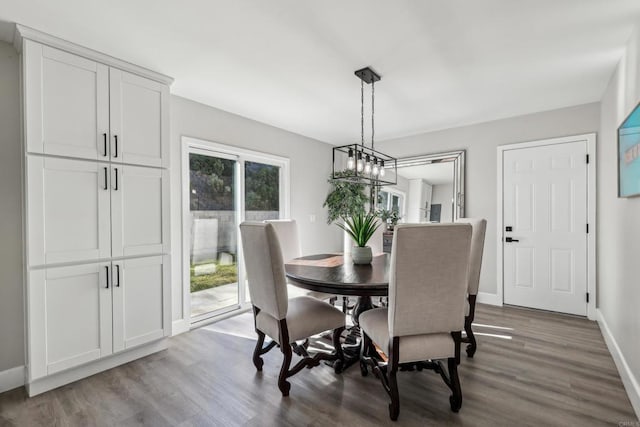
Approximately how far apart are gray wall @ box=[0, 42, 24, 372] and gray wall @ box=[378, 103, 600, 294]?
4.43 m

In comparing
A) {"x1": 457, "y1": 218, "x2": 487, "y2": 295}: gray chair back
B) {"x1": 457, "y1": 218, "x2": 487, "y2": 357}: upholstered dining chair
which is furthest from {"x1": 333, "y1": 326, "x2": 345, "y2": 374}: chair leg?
{"x1": 457, "y1": 218, "x2": 487, "y2": 295}: gray chair back

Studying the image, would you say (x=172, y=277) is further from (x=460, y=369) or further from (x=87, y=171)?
(x=460, y=369)

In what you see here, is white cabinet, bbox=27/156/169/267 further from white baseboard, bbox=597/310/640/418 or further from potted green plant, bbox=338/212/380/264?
white baseboard, bbox=597/310/640/418

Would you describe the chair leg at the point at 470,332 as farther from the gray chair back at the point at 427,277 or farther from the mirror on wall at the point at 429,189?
the mirror on wall at the point at 429,189

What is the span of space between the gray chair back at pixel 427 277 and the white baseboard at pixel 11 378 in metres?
2.60

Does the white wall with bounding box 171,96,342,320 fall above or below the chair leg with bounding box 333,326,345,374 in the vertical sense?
Result: above

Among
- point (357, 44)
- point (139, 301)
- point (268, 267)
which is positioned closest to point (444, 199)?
point (357, 44)

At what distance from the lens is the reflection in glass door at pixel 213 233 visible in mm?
3332

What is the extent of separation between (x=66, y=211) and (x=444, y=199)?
13.7 feet

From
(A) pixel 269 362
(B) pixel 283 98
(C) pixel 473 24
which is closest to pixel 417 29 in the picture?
(C) pixel 473 24

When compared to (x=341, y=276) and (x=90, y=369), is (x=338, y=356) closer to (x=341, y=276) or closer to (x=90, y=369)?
(x=341, y=276)

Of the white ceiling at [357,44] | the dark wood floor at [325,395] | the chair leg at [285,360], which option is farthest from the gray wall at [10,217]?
the chair leg at [285,360]

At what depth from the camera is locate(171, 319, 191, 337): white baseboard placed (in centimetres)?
300

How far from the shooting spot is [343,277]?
6.76 ft
